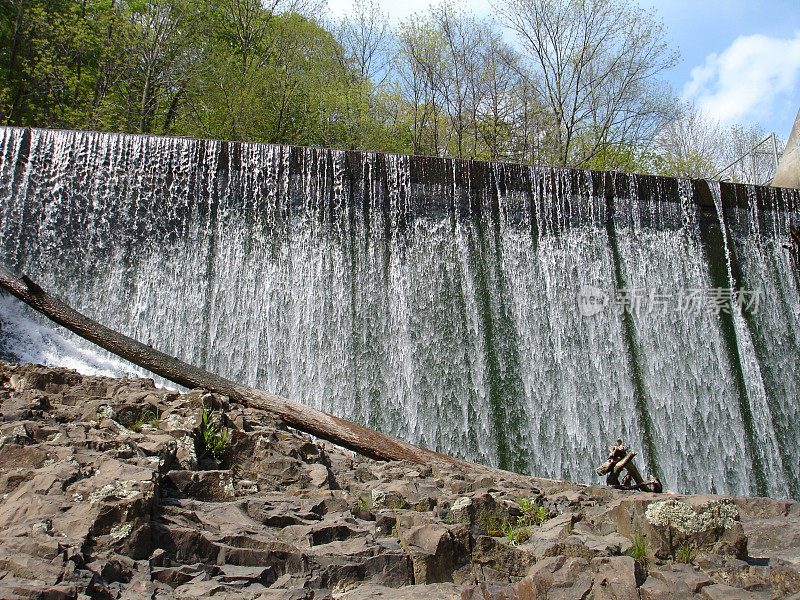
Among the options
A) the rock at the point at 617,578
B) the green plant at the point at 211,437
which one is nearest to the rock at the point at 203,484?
the green plant at the point at 211,437

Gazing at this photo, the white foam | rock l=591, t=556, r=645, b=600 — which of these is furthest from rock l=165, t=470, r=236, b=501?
the white foam

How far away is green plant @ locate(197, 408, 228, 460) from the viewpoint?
3.67 metres

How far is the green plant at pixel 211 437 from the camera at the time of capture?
3668mm

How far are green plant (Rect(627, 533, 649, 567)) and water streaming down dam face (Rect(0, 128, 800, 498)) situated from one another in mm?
5608

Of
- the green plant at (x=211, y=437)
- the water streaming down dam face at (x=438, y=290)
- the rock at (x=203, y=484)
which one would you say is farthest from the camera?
the water streaming down dam face at (x=438, y=290)

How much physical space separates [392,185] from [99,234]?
→ 3.94m

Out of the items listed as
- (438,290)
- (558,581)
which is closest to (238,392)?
(558,581)

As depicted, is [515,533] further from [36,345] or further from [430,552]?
[36,345]

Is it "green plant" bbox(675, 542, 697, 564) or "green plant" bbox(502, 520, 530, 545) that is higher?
"green plant" bbox(502, 520, 530, 545)

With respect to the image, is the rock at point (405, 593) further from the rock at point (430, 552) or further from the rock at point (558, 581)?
the rock at point (558, 581)

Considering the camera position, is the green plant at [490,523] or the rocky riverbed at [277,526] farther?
the green plant at [490,523]

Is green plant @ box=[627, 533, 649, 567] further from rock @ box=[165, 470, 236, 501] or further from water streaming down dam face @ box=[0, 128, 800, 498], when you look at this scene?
water streaming down dam face @ box=[0, 128, 800, 498]

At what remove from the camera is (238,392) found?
4840 mm

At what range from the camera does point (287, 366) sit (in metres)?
8.51
